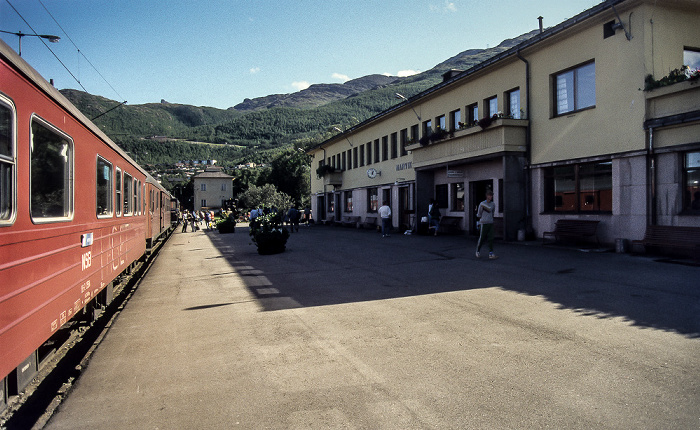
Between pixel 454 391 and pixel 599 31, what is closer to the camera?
pixel 454 391

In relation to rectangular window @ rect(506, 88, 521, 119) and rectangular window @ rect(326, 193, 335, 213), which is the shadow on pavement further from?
rectangular window @ rect(326, 193, 335, 213)

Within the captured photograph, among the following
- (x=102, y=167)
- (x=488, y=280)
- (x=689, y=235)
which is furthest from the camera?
(x=689, y=235)

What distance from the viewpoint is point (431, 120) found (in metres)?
24.8

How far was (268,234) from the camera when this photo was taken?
52.2ft

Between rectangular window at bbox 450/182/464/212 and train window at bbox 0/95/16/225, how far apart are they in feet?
66.6

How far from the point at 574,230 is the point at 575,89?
15.6 feet

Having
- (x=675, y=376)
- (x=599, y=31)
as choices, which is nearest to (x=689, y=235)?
(x=599, y=31)

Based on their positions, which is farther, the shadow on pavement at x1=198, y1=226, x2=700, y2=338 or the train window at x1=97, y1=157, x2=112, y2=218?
the shadow on pavement at x1=198, y1=226, x2=700, y2=338

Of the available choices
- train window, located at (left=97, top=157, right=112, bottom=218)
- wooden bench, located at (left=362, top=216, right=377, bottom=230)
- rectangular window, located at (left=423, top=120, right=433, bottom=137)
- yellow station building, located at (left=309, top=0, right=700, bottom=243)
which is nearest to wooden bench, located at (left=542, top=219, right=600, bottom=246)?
yellow station building, located at (left=309, top=0, right=700, bottom=243)

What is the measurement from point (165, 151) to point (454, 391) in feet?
436

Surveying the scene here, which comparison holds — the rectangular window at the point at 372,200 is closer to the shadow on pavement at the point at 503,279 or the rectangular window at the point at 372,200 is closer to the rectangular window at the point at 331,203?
the rectangular window at the point at 331,203

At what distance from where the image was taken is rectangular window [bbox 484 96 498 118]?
20092mm

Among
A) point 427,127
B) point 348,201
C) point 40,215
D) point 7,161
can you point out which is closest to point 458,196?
point 427,127

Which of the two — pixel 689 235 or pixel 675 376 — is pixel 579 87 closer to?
pixel 689 235
